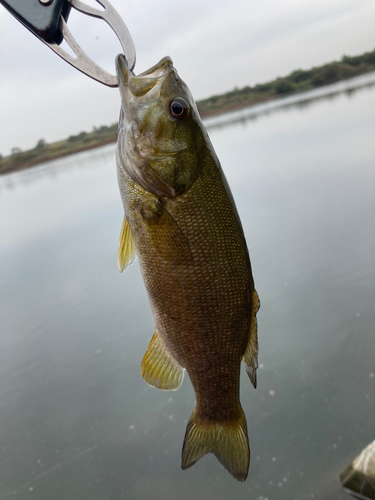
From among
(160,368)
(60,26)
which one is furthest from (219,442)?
(60,26)

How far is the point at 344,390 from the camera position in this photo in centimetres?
522

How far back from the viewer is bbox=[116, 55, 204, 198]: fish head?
1.51 meters

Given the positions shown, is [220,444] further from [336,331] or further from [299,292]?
[299,292]

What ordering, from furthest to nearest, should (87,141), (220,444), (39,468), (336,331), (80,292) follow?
(87,141)
(80,292)
(336,331)
(39,468)
(220,444)

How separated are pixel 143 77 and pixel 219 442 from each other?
152 centimetres

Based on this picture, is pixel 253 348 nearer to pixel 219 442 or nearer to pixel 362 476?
pixel 219 442

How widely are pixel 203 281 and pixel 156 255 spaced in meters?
0.20

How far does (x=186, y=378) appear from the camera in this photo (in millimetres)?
6438

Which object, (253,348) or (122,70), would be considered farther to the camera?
(253,348)

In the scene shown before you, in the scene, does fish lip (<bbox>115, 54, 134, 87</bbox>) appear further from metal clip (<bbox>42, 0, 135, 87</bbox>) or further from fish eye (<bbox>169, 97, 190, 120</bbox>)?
fish eye (<bbox>169, 97, 190, 120</bbox>)

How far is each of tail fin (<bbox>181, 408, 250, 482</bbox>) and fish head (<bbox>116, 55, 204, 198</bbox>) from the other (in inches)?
40.3

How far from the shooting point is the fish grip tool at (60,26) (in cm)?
154

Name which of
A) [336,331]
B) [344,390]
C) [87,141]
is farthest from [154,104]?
[87,141]

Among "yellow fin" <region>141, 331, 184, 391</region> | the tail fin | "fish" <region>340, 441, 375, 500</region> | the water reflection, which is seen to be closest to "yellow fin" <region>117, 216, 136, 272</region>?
"yellow fin" <region>141, 331, 184, 391</region>
